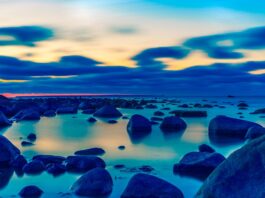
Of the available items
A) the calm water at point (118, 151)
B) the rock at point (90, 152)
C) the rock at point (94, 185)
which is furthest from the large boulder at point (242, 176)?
the rock at point (90, 152)

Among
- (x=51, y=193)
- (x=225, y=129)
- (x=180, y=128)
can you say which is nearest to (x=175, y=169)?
(x=51, y=193)

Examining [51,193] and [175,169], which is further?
[175,169]

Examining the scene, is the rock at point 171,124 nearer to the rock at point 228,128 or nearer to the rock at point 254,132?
the rock at point 228,128

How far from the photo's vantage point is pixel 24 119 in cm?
3669

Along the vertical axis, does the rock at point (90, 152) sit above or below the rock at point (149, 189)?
below

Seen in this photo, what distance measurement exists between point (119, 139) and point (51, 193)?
1169 centimetres

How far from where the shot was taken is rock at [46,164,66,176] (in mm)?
12202

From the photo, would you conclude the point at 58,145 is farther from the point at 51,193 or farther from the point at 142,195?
the point at 142,195

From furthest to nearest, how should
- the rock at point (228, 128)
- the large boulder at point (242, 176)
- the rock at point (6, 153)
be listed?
1. the rock at point (228, 128)
2. the rock at point (6, 153)
3. the large boulder at point (242, 176)

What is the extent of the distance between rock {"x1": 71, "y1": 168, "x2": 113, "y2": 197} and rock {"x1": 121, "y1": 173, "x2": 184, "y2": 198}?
690 mm

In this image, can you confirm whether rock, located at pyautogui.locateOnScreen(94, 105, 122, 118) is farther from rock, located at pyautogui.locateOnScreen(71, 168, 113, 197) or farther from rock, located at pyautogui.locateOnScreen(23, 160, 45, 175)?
rock, located at pyautogui.locateOnScreen(71, 168, 113, 197)

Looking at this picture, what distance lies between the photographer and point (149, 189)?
9.42 m

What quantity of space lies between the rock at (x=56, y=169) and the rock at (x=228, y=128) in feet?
41.3

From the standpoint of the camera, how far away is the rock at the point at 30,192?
981cm
